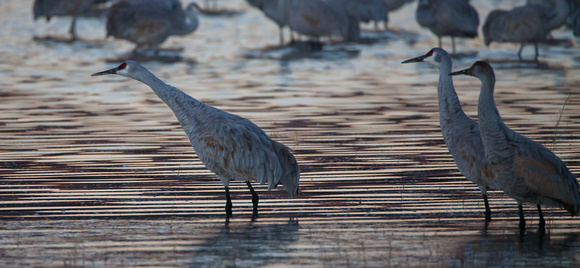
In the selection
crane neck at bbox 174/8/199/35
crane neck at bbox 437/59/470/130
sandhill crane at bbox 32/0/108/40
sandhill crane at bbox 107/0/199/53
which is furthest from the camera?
sandhill crane at bbox 32/0/108/40

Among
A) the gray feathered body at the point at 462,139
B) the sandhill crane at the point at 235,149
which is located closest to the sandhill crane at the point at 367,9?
the gray feathered body at the point at 462,139

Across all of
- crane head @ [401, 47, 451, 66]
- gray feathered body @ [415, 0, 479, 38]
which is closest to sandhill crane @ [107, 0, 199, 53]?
gray feathered body @ [415, 0, 479, 38]

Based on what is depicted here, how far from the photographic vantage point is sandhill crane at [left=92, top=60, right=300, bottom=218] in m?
9.27

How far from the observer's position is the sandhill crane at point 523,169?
8297 millimetres

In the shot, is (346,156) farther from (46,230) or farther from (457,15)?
(457,15)

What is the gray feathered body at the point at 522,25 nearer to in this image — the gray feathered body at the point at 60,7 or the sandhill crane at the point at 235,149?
the gray feathered body at the point at 60,7

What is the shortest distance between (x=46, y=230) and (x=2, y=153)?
4.18m

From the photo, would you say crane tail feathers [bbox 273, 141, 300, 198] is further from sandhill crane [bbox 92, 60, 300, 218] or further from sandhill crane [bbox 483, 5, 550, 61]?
sandhill crane [bbox 483, 5, 550, 61]

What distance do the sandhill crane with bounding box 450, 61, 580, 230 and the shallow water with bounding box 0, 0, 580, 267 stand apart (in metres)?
0.28

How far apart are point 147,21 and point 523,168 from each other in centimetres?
1878

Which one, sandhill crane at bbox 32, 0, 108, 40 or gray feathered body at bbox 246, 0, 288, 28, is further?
sandhill crane at bbox 32, 0, 108, 40

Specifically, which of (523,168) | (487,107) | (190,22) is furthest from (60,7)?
(523,168)

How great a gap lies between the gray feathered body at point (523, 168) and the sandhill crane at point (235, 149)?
1.88 meters

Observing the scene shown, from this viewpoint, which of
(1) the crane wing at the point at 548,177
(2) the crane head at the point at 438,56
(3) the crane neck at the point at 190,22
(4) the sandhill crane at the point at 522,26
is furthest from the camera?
(3) the crane neck at the point at 190,22
